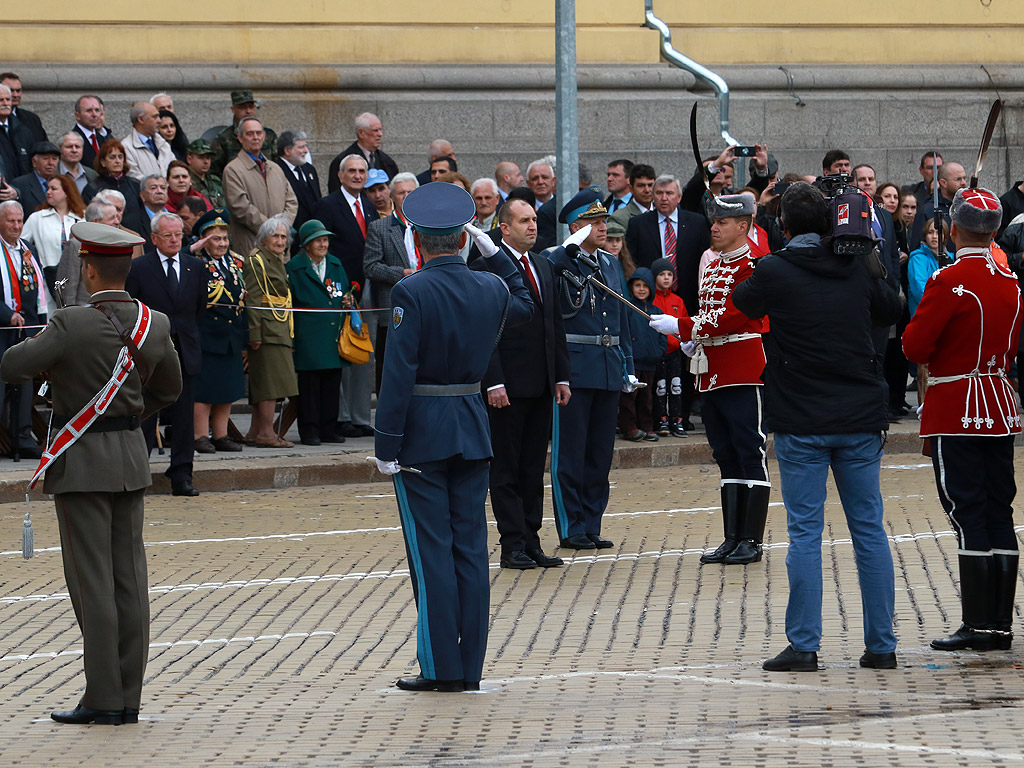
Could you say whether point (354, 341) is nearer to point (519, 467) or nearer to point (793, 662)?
point (519, 467)

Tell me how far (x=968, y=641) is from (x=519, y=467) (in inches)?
134

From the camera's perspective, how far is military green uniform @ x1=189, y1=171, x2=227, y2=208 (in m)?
16.0

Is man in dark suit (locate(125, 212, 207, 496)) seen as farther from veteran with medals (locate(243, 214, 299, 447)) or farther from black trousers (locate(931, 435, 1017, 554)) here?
black trousers (locate(931, 435, 1017, 554))

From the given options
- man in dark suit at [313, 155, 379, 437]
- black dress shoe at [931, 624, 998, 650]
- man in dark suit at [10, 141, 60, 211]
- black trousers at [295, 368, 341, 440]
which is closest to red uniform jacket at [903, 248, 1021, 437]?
black dress shoe at [931, 624, 998, 650]

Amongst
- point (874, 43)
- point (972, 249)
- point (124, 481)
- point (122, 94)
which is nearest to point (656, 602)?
point (972, 249)

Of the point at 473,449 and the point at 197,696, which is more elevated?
the point at 473,449

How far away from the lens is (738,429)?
10547 mm

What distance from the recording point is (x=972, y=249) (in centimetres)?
808

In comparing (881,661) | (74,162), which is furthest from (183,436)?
(881,661)

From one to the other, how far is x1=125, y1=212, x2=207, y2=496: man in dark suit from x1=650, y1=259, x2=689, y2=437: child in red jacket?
3.93 meters

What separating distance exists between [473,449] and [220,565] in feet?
12.0

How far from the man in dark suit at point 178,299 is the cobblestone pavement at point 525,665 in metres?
1.39

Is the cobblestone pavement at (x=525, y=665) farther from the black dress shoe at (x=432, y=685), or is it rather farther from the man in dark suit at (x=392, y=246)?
the man in dark suit at (x=392, y=246)

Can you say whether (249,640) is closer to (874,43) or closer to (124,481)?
(124,481)
